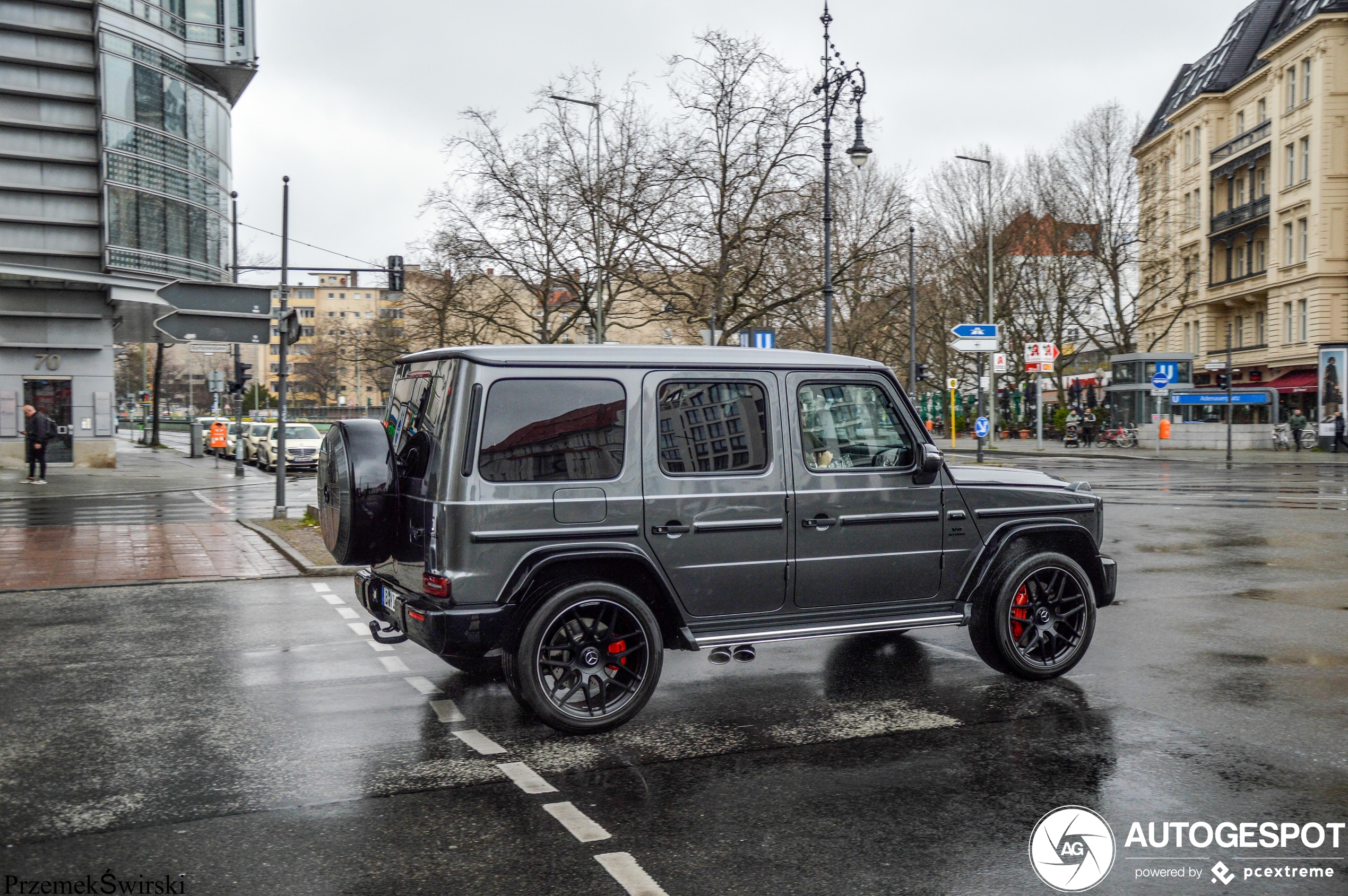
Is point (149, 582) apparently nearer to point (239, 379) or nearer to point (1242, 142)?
point (239, 379)

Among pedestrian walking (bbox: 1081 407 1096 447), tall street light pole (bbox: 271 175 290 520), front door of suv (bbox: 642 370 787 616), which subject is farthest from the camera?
pedestrian walking (bbox: 1081 407 1096 447)

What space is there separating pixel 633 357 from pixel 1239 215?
59063 millimetres

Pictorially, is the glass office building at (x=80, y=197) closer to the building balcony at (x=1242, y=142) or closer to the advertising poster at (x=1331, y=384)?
the advertising poster at (x=1331, y=384)

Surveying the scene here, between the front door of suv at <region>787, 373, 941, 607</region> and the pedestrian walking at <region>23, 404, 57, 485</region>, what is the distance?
26522mm

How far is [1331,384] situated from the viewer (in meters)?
40.1

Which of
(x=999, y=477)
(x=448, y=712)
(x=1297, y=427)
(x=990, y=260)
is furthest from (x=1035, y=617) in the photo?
(x=1297, y=427)

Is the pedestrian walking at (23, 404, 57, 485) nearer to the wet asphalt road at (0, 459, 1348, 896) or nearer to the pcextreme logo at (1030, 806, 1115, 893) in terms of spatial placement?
the wet asphalt road at (0, 459, 1348, 896)

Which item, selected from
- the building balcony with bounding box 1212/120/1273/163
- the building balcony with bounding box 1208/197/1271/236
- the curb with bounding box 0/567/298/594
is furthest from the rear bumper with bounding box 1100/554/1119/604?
the building balcony with bounding box 1212/120/1273/163

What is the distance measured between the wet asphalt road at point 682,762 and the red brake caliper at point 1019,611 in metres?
0.32

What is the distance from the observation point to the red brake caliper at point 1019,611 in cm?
672

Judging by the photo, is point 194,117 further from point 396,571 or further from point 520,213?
point 396,571

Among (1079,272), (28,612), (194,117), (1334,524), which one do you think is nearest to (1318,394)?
(1079,272)

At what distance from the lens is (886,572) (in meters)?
6.34

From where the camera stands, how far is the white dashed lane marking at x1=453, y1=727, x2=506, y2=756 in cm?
547
